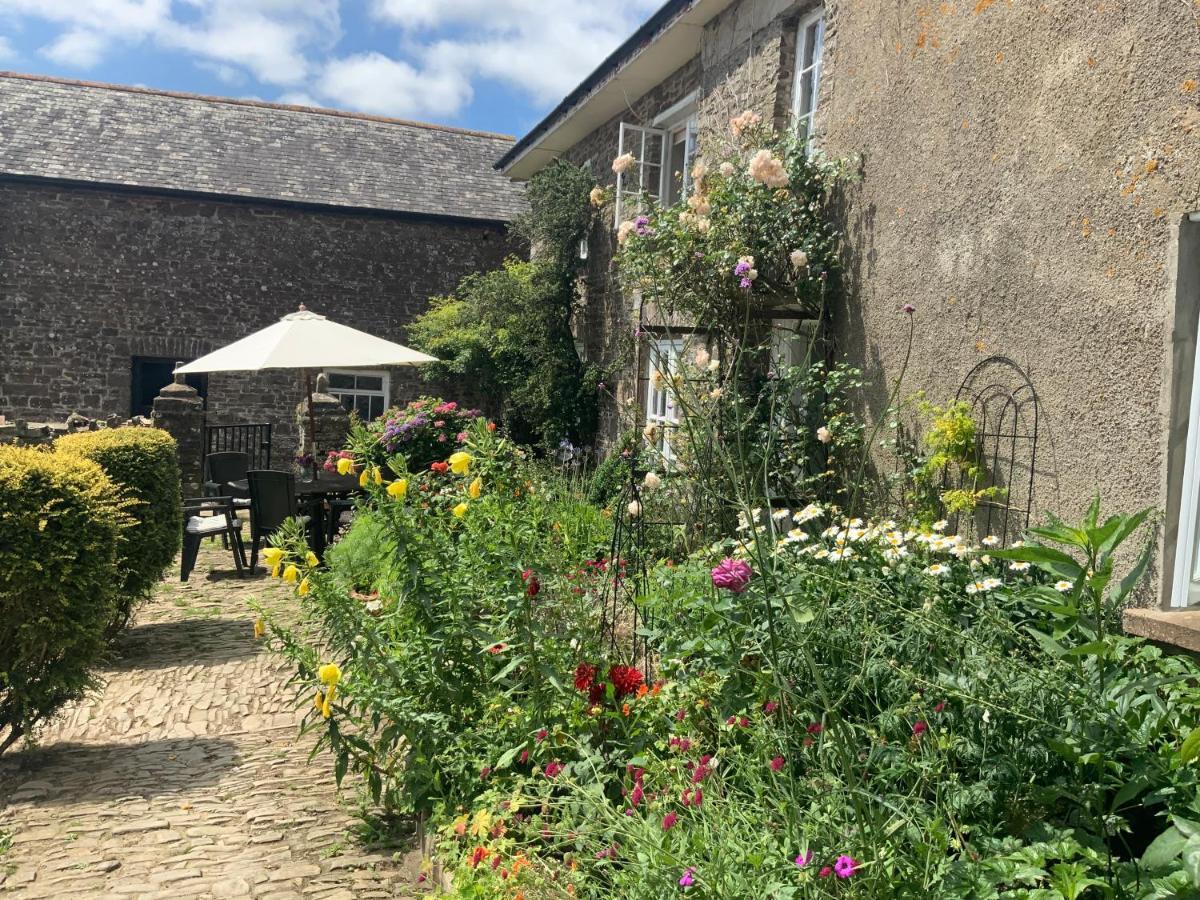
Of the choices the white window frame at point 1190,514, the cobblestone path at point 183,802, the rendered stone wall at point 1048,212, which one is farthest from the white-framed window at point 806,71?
the cobblestone path at point 183,802

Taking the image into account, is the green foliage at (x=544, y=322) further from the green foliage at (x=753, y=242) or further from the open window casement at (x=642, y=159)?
the green foliage at (x=753, y=242)

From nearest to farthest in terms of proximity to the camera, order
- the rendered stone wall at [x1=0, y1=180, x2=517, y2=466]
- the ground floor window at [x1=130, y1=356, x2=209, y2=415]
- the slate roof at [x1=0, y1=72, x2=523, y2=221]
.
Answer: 1. the rendered stone wall at [x1=0, y1=180, x2=517, y2=466]
2. the slate roof at [x1=0, y1=72, x2=523, y2=221]
3. the ground floor window at [x1=130, y1=356, x2=209, y2=415]

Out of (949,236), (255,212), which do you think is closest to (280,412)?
(255,212)

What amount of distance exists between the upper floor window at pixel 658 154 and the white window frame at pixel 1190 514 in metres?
6.42

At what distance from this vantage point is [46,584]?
12.9ft

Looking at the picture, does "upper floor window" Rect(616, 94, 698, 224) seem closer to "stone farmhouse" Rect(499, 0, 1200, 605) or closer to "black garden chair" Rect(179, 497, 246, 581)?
"stone farmhouse" Rect(499, 0, 1200, 605)

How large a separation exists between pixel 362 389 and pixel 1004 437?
1320 centimetres

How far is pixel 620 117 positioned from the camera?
10.8m

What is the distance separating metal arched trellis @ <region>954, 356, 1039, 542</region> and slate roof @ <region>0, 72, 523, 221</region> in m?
13.2

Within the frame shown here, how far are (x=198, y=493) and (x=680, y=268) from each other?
6.92 metres

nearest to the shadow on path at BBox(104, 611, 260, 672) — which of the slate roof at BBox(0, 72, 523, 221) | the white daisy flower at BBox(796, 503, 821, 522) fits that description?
the white daisy flower at BBox(796, 503, 821, 522)

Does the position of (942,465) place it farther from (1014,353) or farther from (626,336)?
(626,336)

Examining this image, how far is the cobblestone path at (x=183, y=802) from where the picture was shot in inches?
121

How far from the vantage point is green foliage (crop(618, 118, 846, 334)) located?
625 centimetres
